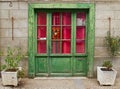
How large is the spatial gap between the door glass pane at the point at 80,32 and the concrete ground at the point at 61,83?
1.05 meters

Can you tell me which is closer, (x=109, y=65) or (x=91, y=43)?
(x=109, y=65)

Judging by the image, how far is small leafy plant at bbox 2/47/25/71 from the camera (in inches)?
323

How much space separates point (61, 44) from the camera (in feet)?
30.0

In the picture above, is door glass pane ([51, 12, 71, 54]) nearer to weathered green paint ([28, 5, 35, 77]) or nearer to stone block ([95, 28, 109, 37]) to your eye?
weathered green paint ([28, 5, 35, 77])

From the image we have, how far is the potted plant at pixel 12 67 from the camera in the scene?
312 inches

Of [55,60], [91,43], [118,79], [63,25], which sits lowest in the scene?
[118,79]

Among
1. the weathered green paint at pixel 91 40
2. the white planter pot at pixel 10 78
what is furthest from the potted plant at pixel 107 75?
the white planter pot at pixel 10 78

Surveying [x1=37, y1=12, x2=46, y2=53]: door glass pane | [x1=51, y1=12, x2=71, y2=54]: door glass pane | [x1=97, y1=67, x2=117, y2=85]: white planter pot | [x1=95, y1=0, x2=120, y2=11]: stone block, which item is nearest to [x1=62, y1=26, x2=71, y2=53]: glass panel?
[x1=51, y1=12, x2=71, y2=54]: door glass pane

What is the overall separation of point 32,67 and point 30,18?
5.37ft

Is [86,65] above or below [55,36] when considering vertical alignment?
below

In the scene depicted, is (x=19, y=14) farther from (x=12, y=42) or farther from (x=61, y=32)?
(x=61, y=32)

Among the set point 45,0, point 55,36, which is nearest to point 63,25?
point 55,36

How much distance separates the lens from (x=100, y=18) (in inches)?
349

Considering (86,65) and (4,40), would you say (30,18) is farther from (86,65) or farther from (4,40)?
(86,65)
